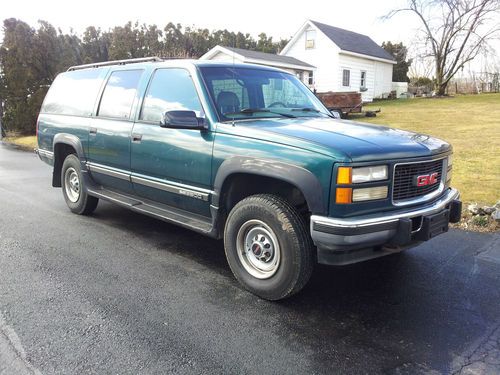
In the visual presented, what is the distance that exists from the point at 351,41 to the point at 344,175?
31.9 metres

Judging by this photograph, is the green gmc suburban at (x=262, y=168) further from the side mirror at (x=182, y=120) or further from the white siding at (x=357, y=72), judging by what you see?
the white siding at (x=357, y=72)

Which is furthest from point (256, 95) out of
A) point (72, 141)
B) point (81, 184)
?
point (81, 184)

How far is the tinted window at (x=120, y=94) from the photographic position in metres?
5.07

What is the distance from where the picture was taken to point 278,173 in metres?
3.42

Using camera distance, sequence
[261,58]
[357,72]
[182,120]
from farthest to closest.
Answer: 1. [357,72]
2. [261,58]
3. [182,120]

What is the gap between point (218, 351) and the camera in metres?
2.95

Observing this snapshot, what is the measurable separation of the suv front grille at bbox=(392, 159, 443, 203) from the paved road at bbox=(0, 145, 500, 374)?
2.96 feet

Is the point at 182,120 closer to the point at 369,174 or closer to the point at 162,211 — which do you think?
the point at 162,211

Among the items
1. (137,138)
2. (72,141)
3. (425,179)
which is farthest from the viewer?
(72,141)

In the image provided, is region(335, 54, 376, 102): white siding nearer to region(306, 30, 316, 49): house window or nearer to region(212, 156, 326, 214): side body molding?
region(306, 30, 316, 49): house window

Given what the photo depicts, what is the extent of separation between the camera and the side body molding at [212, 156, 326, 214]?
323 cm

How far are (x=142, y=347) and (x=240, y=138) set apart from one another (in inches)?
71.0

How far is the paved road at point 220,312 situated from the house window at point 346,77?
2657cm

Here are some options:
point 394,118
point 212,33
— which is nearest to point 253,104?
point 394,118
